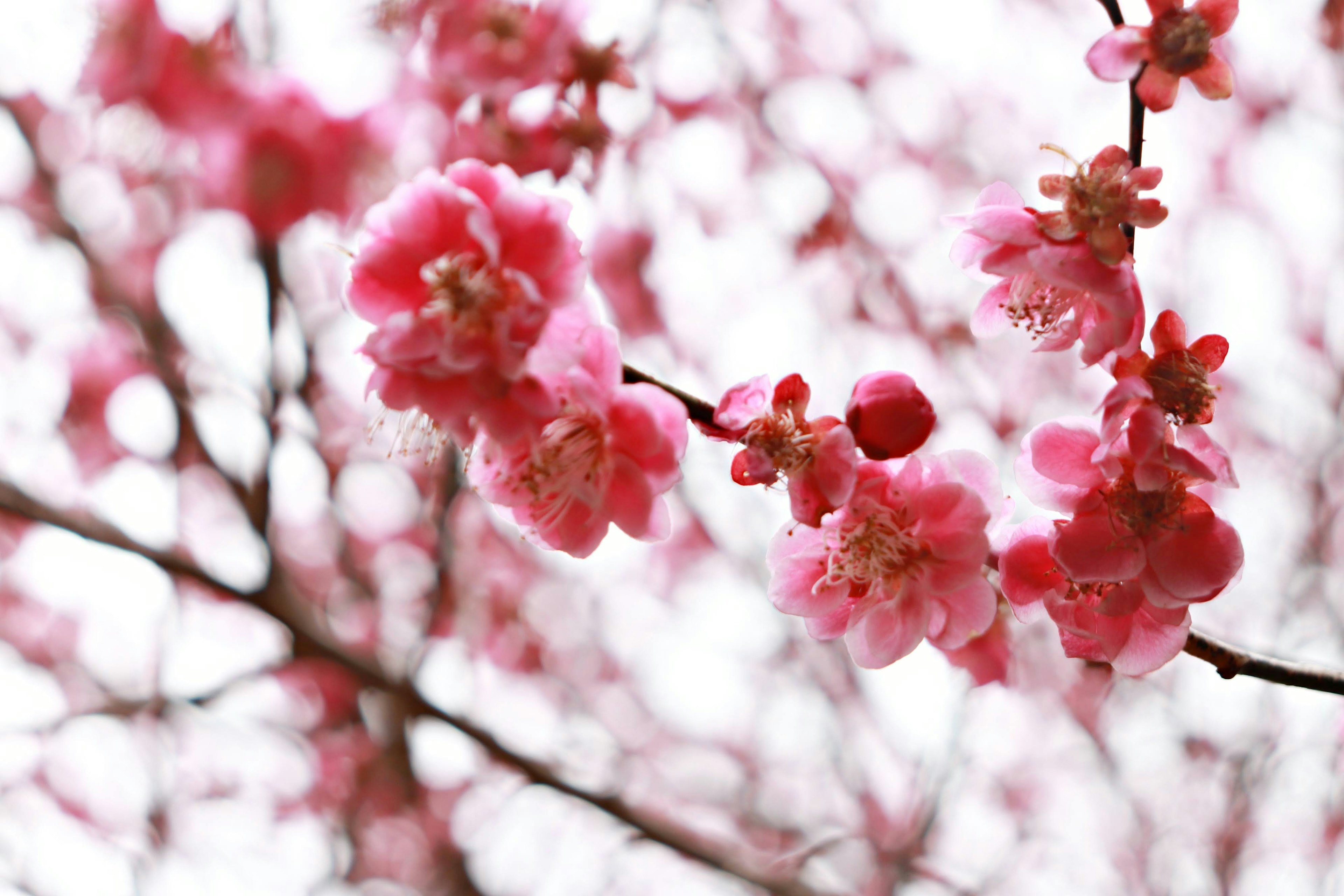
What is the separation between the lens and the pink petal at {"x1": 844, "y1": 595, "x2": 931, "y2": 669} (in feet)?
3.33

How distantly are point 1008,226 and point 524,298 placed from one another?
53 cm

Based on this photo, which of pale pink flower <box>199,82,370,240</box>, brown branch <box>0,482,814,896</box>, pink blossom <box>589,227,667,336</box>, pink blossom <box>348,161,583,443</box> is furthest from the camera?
pink blossom <box>589,227,667,336</box>

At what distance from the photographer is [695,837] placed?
2154 millimetres

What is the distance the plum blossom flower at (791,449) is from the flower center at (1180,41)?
58 centimetres

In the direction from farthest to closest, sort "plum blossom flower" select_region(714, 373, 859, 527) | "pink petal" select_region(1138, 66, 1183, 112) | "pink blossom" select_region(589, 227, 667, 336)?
"pink blossom" select_region(589, 227, 667, 336) < "pink petal" select_region(1138, 66, 1183, 112) < "plum blossom flower" select_region(714, 373, 859, 527)

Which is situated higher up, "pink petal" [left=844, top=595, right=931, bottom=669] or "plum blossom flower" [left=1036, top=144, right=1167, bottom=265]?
"plum blossom flower" [left=1036, top=144, right=1167, bottom=265]

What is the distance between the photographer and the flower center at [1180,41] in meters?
1.00

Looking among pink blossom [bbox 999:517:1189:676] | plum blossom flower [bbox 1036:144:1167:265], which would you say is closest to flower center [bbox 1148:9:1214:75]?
plum blossom flower [bbox 1036:144:1167:265]

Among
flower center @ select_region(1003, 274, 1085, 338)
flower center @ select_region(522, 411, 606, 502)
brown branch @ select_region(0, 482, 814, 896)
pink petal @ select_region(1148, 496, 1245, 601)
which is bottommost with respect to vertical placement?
brown branch @ select_region(0, 482, 814, 896)

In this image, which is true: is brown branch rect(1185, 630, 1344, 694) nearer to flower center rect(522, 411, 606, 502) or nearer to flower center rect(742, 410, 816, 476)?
flower center rect(742, 410, 816, 476)

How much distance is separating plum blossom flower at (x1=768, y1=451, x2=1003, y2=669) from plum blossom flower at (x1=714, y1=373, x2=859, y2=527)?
7cm

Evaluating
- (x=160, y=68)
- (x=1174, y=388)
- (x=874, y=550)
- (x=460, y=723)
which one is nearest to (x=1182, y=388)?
(x=1174, y=388)

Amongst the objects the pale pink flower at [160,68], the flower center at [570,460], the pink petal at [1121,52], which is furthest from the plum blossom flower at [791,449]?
the pale pink flower at [160,68]

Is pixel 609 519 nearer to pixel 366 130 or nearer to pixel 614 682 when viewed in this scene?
pixel 366 130
